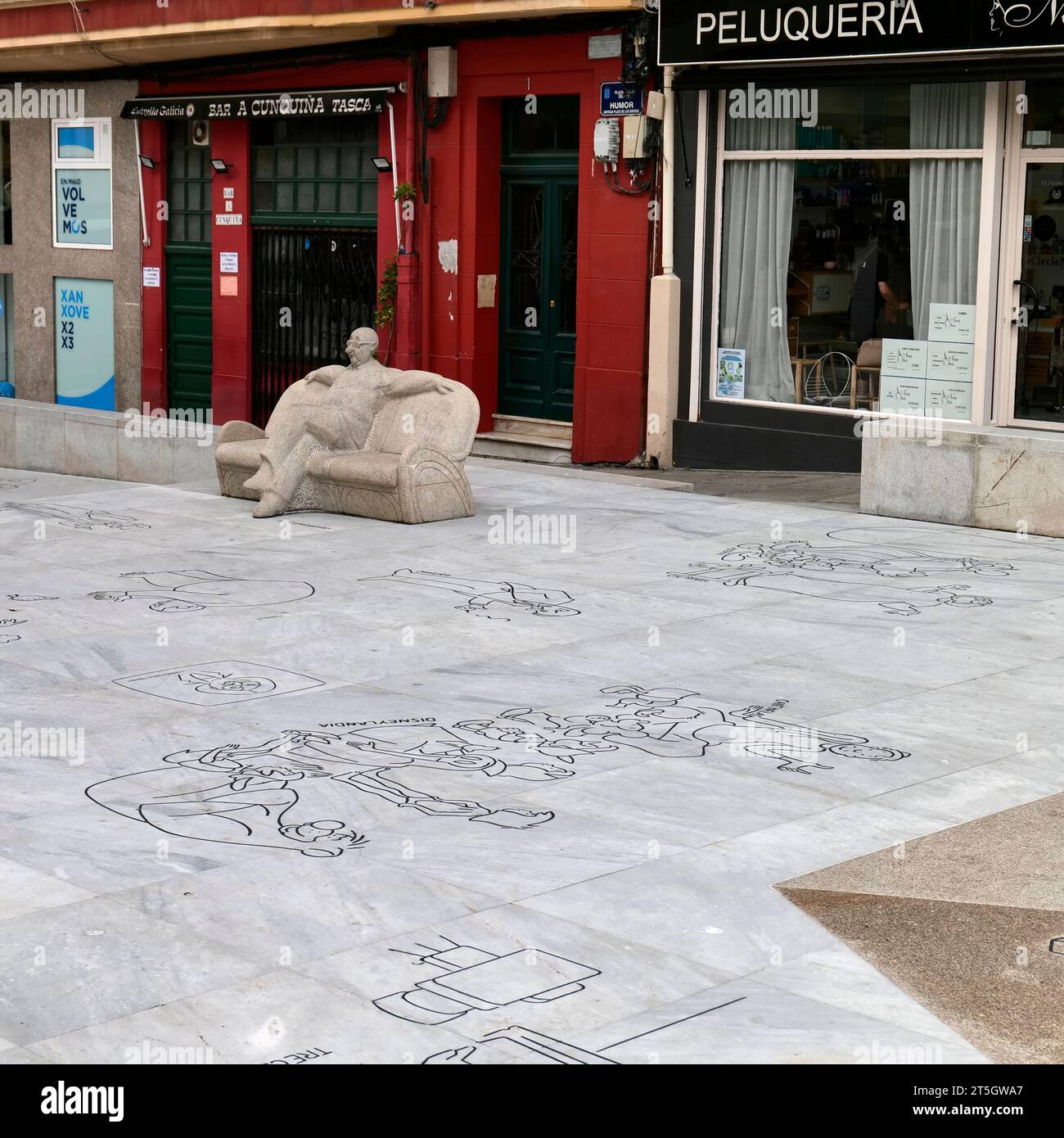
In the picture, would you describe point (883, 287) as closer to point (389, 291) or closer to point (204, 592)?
point (389, 291)

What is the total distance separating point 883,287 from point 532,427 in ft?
13.3

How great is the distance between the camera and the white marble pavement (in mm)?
4809

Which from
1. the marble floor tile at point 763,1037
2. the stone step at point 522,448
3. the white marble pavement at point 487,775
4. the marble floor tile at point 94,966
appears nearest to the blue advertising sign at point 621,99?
the stone step at point 522,448

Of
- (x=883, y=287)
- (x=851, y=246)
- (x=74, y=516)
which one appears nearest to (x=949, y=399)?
(x=883, y=287)

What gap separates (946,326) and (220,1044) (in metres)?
11.5

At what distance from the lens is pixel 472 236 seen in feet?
57.7

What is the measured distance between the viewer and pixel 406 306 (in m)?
18.2

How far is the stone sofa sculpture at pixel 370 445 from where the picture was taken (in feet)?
42.0

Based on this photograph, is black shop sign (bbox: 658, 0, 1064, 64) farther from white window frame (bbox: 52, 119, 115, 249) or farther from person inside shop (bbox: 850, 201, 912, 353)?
white window frame (bbox: 52, 119, 115, 249)

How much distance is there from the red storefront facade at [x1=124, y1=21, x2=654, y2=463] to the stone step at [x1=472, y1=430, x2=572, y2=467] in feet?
0.66

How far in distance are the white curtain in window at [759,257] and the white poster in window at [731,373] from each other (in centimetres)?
5

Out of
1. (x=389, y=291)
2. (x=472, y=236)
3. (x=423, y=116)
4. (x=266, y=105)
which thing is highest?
(x=266, y=105)

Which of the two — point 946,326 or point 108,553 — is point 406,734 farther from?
point 946,326

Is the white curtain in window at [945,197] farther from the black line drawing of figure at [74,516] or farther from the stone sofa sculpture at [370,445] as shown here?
the black line drawing of figure at [74,516]
